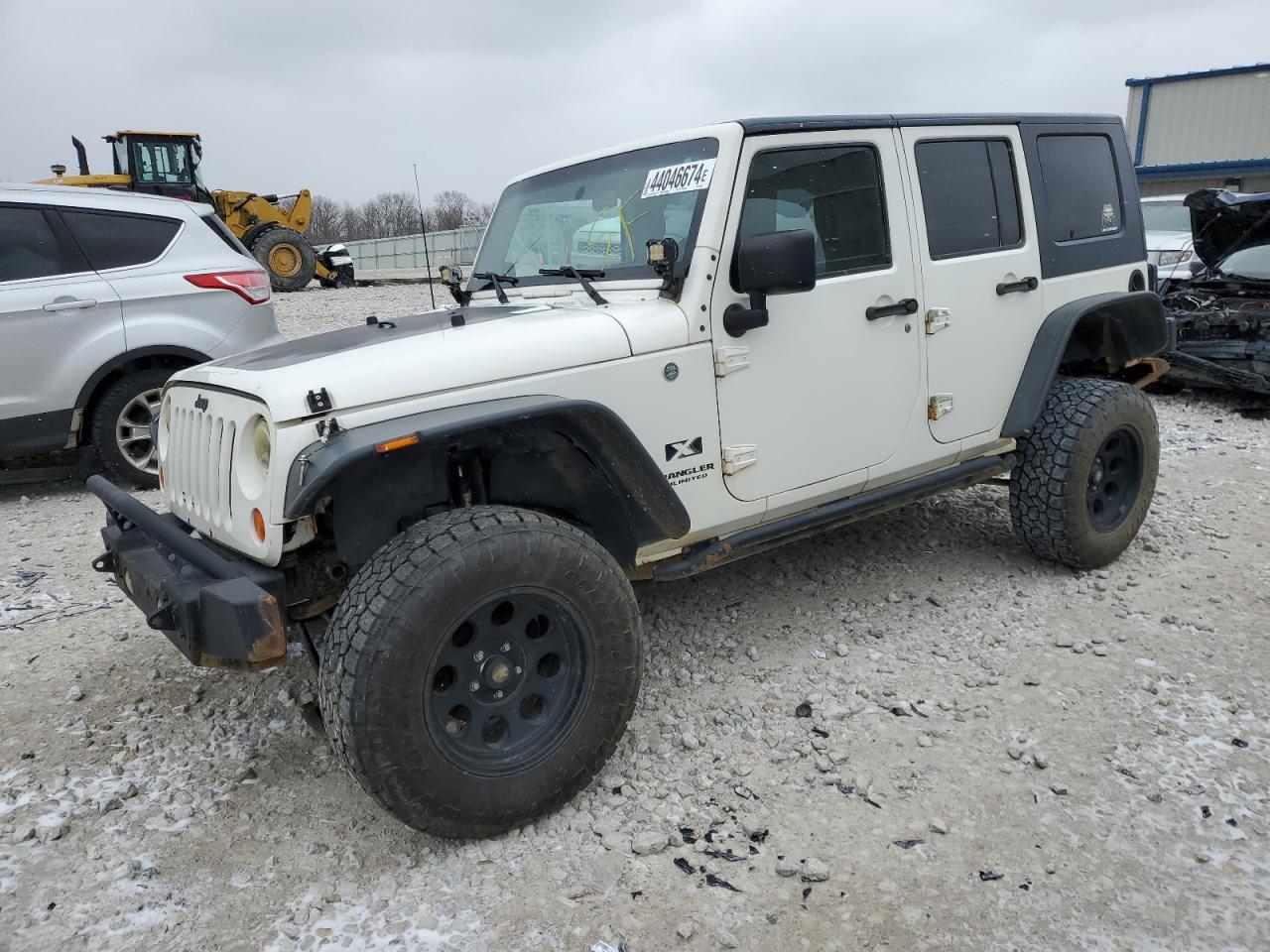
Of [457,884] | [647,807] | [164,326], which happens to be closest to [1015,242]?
[647,807]

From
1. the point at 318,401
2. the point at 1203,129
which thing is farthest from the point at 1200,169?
the point at 318,401

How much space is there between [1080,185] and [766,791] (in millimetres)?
3154

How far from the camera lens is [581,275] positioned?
3.30 m

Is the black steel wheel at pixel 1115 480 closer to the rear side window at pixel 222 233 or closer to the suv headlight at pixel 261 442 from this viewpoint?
the suv headlight at pixel 261 442

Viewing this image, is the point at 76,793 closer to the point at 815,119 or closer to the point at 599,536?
the point at 599,536

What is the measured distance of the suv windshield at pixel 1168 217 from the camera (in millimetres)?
10906

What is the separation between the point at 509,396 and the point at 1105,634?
8.68ft

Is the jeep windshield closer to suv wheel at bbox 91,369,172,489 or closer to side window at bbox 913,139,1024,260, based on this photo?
side window at bbox 913,139,1024,260

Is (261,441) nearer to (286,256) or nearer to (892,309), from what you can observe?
(892,309)

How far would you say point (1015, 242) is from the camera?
152 inches

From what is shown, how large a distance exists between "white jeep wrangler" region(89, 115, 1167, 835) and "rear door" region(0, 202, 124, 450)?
2.90 m

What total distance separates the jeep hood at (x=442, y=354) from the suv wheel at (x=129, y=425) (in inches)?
120

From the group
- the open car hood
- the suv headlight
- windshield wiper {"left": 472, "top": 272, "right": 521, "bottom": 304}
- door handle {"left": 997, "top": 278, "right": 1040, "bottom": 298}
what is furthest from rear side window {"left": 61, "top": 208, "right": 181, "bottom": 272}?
the open car hood

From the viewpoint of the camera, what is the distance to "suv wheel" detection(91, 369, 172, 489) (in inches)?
219
